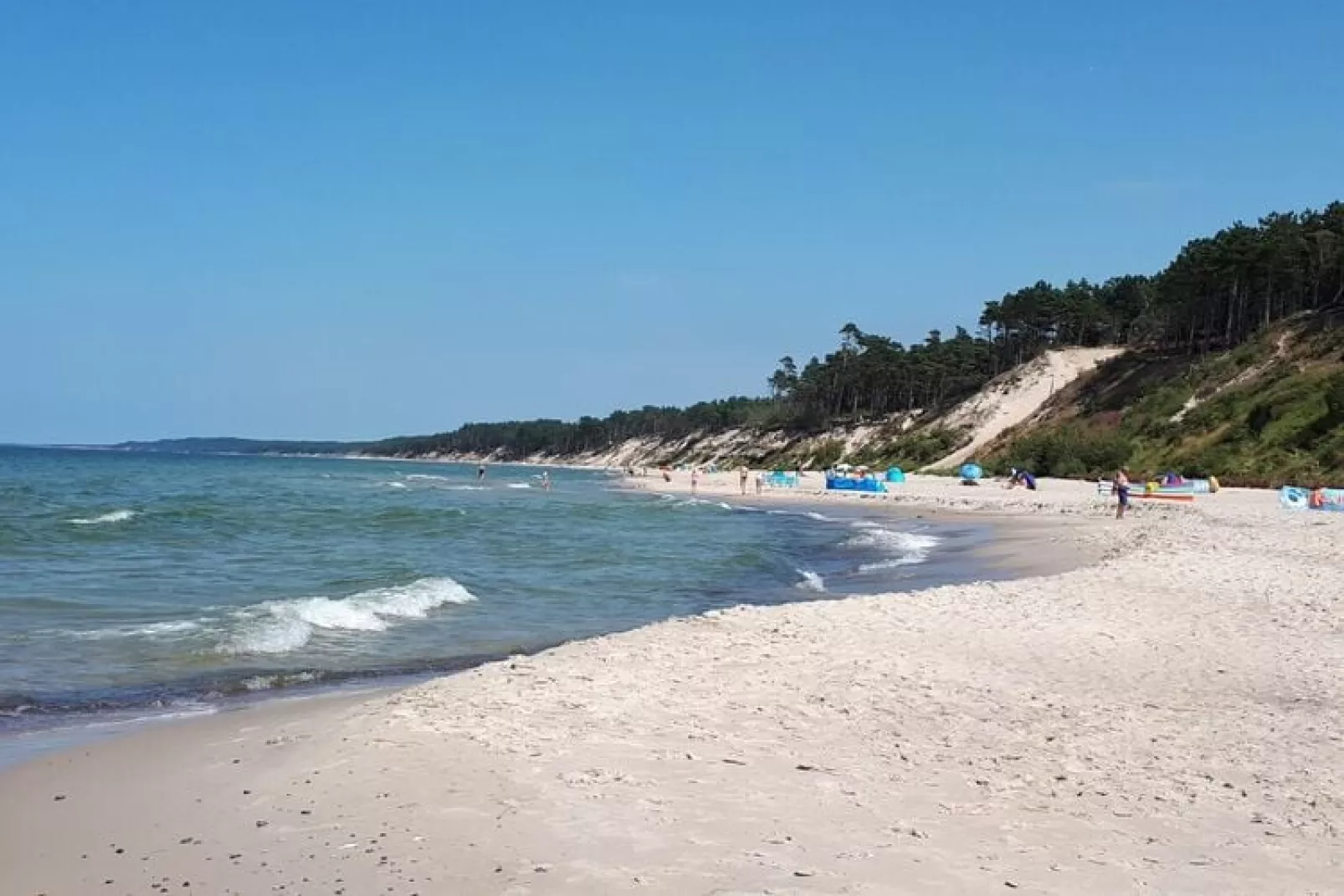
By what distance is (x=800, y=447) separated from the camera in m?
122

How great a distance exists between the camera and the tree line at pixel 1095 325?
231 ft

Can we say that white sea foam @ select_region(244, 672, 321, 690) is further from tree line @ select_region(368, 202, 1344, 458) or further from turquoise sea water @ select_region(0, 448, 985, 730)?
tree line @ select_region(368, 202, 1344, 458)

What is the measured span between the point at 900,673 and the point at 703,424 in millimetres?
162135

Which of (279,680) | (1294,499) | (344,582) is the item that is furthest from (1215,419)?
(279,680)

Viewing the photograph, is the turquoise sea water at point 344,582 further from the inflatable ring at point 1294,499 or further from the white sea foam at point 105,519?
the inflatable ring at point 1294,499

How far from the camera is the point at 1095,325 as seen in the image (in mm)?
103688

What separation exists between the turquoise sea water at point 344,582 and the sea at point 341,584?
6 centimetres

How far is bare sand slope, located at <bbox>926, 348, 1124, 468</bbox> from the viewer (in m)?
86.3

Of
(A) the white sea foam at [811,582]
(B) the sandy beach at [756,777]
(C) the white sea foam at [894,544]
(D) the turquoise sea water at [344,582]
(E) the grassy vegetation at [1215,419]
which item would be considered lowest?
(D) the turquoise sea water at [344,582]

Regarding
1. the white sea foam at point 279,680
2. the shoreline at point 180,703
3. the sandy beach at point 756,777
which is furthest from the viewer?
the white sea foam at point 279,680

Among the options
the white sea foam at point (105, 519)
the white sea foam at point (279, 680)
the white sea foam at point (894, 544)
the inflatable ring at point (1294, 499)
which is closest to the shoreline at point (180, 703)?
the white sea foam at point (279, 680)

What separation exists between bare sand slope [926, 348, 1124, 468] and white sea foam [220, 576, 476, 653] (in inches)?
2778

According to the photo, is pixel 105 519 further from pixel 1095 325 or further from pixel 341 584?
pixel 1095 325

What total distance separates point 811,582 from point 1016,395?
74.7 m
